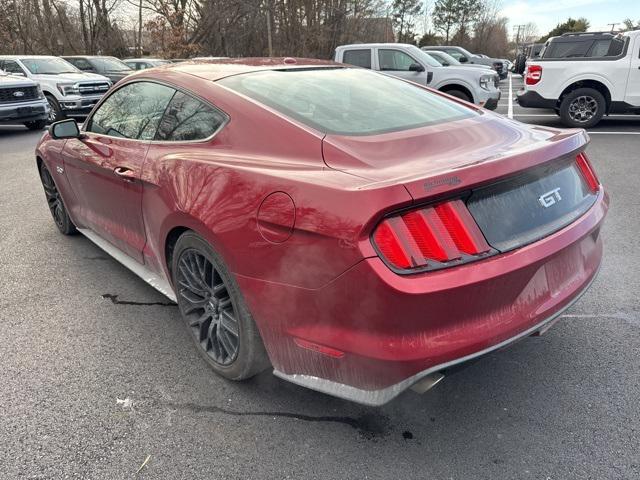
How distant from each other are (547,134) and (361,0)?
3635cm

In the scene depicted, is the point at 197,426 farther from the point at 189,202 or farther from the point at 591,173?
the point at 591,173

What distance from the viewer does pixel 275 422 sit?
7.75ft

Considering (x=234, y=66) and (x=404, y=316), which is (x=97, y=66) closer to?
(x=234, y=66)

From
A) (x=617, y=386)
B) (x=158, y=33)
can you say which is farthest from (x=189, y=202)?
(x=158, y=33)

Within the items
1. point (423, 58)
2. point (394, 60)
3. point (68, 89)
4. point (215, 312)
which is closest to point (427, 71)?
point (423, 58)

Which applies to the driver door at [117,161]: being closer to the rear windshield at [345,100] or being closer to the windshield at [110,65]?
the rear windshield at [345,100]

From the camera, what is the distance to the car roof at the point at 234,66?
291 cm

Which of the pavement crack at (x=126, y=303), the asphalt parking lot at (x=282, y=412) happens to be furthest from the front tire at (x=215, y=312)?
the pavement crack at (x=126, y=303)

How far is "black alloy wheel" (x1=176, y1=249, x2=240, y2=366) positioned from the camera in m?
2.51

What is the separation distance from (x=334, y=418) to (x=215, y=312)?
787 millimetres

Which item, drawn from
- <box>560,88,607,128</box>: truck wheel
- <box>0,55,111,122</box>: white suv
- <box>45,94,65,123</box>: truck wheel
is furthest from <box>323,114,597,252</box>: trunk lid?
<box>45,94,65,123</box>: truck wheel

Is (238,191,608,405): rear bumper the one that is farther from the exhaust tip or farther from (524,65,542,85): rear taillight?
(524,65,542,85): rear taillight

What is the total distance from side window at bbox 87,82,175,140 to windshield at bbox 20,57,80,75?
12.9 m

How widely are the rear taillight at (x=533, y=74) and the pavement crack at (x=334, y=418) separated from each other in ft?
32.5
